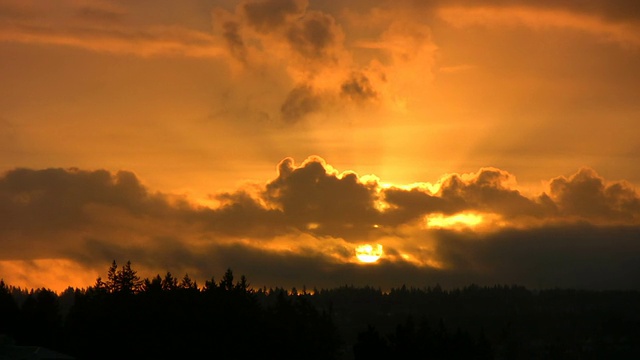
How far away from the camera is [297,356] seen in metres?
136

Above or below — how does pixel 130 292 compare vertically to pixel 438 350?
above

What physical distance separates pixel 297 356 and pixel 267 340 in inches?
167

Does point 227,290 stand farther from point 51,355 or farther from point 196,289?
point 51,355

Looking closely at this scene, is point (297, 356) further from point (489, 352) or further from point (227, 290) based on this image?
point (489, 352)

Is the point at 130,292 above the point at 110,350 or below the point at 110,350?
above

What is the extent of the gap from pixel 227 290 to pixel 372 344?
26.0m

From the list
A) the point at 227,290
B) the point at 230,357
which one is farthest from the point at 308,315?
the point at 230,357

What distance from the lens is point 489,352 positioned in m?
154

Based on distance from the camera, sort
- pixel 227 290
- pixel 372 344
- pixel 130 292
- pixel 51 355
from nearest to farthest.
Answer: pixel 51 355 < pixel 372 344 < pixel 227 290 < pixel 130 292

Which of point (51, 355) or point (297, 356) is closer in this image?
point (51, 355)

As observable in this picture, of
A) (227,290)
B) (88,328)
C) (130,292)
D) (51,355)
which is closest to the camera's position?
(51,355)

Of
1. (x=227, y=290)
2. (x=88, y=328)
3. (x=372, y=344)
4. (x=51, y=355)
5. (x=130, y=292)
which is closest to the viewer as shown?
(x=51, y=355)

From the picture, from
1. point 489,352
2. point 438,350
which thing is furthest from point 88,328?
point 489,352

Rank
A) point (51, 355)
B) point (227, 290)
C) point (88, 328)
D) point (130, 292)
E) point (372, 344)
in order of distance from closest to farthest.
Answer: point (51, 355) < point (372, 344) < point (88, 328) < point (227, 290) < point (130, 292)
